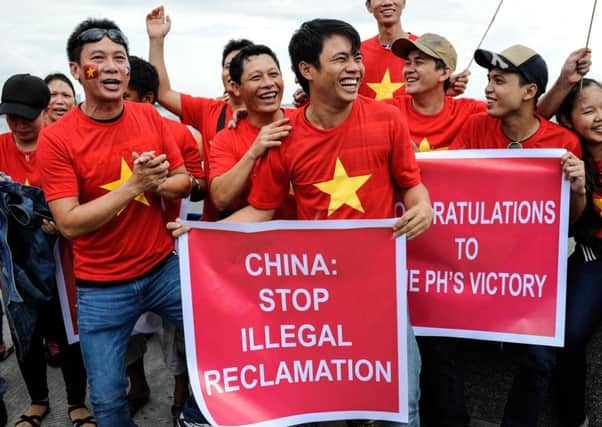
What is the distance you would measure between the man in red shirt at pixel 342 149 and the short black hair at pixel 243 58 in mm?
609

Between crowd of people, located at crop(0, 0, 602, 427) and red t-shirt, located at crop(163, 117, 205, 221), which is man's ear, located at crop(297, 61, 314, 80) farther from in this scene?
red t-shirt, located at crop(163, 117, 205, 221)

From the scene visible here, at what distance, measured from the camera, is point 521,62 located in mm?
3092

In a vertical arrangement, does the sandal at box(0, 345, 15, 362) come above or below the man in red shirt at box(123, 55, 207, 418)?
below

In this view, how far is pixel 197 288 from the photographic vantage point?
8.80ft

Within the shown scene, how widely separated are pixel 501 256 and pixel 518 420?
0.82 metres

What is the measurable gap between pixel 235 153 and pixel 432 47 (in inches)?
54.6

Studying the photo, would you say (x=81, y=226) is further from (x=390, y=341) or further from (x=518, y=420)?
(x=518, y=420)

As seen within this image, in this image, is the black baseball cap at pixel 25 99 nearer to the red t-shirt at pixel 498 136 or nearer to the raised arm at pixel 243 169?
the raised arm at pixel 243 169

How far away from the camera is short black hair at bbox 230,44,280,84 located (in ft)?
10.6

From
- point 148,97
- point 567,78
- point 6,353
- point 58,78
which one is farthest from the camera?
point 6,353

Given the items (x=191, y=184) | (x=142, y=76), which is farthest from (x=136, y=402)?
(x=142, y=76)

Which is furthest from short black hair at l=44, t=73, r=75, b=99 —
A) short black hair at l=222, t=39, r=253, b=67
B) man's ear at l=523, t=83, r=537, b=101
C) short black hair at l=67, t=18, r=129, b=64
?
man's ear at l=523, t=83, r=537, b=101

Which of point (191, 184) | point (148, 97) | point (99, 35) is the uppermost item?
point (99, 35)

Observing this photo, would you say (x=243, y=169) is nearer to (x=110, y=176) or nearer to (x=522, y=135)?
(x=110, y=176)
